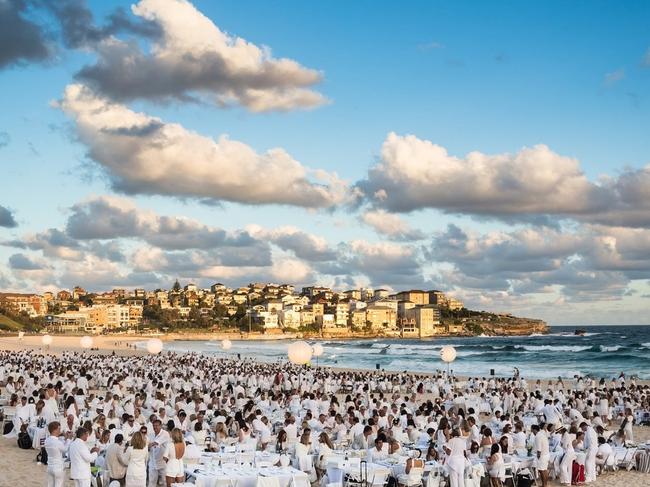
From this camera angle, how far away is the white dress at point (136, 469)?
32.7ft

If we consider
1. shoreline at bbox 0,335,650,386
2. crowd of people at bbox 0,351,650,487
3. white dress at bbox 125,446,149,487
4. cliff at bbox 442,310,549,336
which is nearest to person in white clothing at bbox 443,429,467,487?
crowd of people at bbox 0,351,650,487

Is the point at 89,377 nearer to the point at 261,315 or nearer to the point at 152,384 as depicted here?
the point at 152,384

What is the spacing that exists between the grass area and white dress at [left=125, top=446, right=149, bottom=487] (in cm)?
14010

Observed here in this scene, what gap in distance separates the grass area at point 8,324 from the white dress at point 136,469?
140095 millimetres

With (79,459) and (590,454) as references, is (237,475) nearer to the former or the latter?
(79,459)

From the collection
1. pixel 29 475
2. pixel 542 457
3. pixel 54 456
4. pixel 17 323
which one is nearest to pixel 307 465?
pixel 542 457

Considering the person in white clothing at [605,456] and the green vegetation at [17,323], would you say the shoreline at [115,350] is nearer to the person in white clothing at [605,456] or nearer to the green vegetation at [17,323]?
the person in white clothing at [605,456]

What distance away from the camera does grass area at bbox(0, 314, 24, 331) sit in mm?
140587

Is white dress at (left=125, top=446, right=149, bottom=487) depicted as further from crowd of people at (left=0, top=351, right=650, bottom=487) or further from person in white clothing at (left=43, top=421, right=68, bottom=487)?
person in white clothing at (left=43, top=421, right=68, bottom=487)

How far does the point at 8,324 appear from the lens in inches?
5674

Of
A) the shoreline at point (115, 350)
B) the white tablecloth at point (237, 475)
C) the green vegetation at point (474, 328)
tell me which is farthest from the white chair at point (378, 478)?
the green vegetation at point (474, 328)

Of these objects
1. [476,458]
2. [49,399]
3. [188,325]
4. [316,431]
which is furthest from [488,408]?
[188,325]

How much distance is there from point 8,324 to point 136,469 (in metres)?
147

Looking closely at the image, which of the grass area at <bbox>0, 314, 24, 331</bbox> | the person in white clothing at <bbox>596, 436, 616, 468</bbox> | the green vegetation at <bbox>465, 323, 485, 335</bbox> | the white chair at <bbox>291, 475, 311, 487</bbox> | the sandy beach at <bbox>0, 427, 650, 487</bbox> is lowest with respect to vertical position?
the green vegetation at <bbox>465, 323, 485, 335</bbox>
